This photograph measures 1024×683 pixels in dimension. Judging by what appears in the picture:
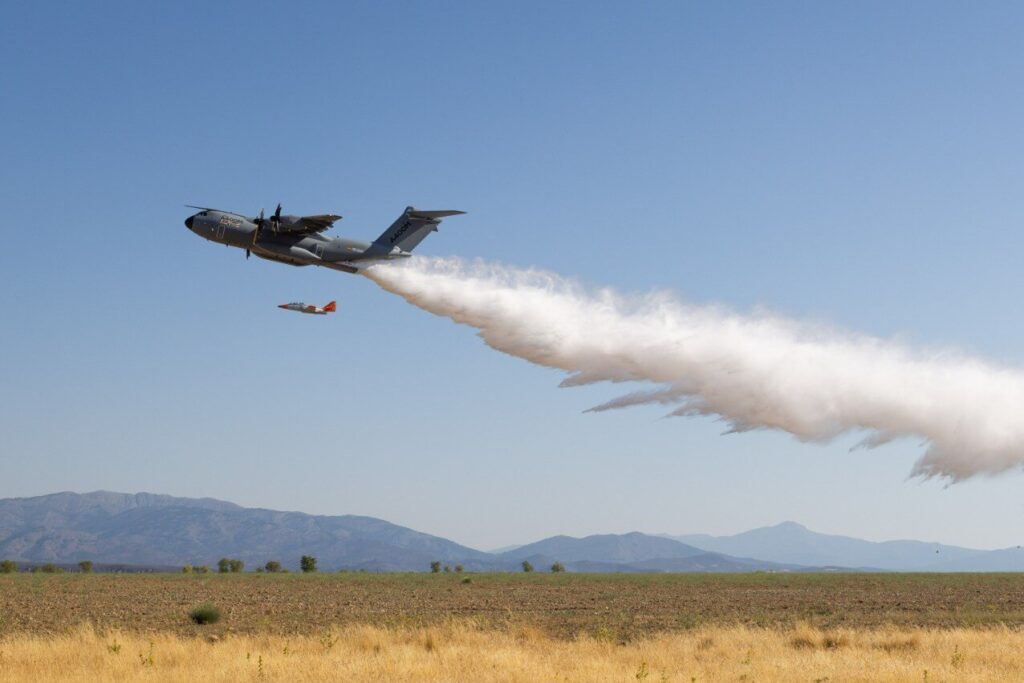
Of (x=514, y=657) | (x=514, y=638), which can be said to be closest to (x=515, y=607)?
(x=514, y=638)

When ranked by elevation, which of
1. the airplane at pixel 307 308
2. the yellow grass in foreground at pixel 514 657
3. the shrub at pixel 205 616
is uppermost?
the airplane at pixel 307 308

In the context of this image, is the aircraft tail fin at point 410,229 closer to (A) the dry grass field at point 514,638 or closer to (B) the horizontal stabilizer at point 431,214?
(B) the horizontal stabilizer at point 431,214

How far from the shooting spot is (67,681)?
82.2ft

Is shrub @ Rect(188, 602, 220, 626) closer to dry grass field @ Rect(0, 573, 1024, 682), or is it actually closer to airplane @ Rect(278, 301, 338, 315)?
dry grass field @ Rect(0, 573, 1024, 682)

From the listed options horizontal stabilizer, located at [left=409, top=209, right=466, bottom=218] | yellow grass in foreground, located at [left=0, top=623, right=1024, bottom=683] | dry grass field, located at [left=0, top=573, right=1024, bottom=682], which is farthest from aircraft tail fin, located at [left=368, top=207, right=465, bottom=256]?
yellow grass in foreground, located at [left=0, top=623, right=1024, bottom=683]

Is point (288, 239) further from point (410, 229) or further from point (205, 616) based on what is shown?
point (205, 616)

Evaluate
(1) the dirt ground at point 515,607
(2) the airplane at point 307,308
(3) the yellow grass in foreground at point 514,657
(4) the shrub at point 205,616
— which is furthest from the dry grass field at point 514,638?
(2) the airplane at point 307,308

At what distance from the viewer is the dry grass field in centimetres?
2695

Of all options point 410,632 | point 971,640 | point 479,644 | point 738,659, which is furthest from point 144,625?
point 971,640

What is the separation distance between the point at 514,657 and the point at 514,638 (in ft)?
24.1

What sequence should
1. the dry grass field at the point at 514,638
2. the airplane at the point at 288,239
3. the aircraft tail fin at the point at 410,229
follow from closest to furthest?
1. the dry grass field at the point at 514,638
2. the airplane at the point at 288,239
3. the aircraft tail fin at the point at 410,229

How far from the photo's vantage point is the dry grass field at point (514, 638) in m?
27.0

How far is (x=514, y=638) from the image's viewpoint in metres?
36.0

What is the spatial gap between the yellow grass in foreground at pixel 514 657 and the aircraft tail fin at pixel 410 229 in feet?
92.2
